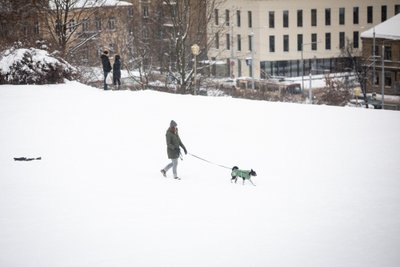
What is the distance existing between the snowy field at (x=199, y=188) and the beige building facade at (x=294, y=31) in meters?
52.9

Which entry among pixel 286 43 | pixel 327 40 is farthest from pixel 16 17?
pixel 327 40

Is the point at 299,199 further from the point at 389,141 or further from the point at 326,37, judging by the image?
the point at 326,37

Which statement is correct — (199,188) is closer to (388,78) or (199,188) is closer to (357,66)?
(388,78)

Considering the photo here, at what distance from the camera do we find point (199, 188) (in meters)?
17.8

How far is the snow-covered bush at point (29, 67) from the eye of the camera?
31.6m

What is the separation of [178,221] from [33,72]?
18799 millimetres

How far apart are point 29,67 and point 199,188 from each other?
1666cm

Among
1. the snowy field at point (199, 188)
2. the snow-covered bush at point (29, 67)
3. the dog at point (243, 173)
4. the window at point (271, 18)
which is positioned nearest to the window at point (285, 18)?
the window at point (271, 18)

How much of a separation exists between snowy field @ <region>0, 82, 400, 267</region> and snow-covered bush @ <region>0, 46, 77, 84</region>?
158 inches

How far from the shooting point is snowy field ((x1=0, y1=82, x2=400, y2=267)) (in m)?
13.7

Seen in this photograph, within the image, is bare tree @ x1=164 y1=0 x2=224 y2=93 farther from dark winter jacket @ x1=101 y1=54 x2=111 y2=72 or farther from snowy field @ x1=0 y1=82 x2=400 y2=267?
snowy field @ x1=0 y1=82 x2=400 y2=267

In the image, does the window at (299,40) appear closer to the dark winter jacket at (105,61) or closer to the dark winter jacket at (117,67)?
the dark winter jacket at (117,67)

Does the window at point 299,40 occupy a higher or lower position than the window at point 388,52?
higher

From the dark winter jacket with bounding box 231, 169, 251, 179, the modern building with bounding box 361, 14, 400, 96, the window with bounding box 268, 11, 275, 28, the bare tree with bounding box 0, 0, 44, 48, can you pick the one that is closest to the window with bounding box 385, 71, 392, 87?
the modern building with bounding box 361, 14, 400, 96
